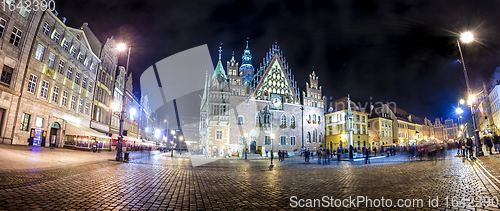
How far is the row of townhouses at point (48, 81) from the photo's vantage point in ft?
62.2

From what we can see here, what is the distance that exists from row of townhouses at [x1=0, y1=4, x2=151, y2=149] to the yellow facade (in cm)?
4571

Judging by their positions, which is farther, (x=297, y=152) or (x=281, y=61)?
(x=281, y=61)

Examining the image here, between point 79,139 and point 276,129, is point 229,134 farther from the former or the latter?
point 79,139

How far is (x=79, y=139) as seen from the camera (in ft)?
94.8

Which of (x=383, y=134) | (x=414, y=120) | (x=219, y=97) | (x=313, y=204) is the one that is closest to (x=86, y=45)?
(x=219, y=97)

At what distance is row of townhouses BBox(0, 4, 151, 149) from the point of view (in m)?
19.0

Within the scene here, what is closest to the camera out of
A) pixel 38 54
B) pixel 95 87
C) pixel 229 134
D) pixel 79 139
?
pixel 38 54

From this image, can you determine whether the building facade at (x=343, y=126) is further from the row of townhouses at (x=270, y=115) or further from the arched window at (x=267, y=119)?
the arched window at (x=267, y=119)

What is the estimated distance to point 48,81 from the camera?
76.5ft

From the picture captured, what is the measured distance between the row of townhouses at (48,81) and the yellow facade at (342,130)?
45.7 meters

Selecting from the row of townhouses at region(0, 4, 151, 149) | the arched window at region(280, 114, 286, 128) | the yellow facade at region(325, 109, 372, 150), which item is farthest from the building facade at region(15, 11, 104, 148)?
the yellow facade at region(325, 109, 372, 150)

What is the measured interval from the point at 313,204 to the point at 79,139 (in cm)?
3200

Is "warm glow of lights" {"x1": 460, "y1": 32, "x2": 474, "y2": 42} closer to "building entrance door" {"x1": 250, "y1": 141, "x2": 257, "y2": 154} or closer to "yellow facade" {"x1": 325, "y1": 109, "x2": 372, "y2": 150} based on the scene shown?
"building entrance door" {"x1": 250, "y1": 141, "x2": 257, "y2": 154}

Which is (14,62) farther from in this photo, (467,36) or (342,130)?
(342,130)
